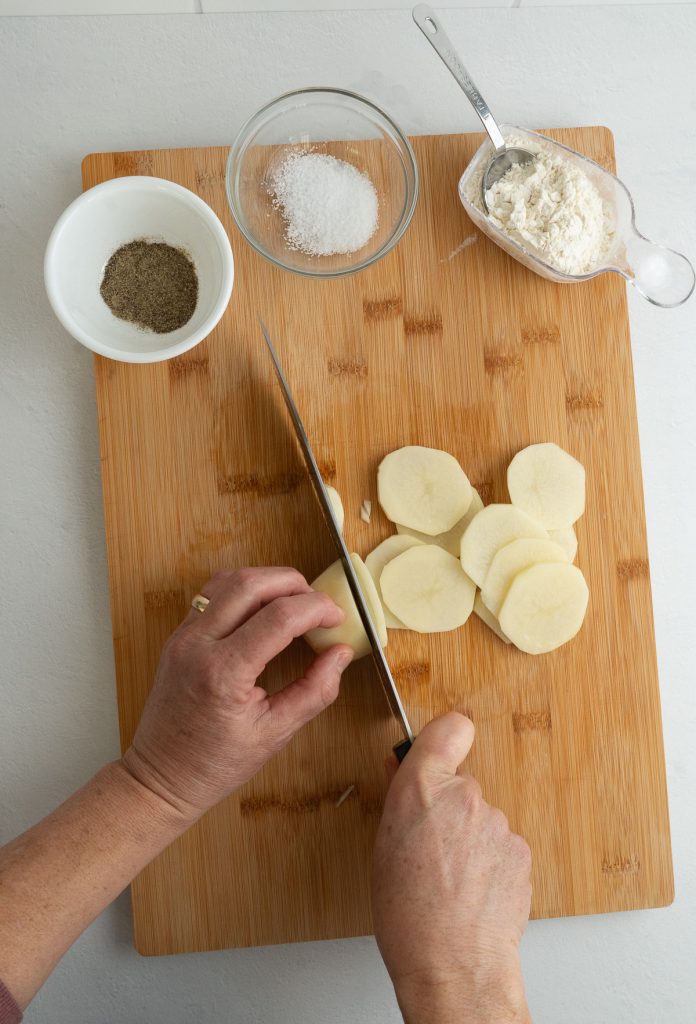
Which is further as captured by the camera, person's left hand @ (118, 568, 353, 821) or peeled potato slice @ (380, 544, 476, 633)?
peeled potato slice @ (380, 544, 476, 633)

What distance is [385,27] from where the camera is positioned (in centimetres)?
129

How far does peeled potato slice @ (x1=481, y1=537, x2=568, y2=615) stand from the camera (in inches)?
45.5

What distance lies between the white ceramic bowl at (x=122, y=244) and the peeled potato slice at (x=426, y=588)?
427 millimetres

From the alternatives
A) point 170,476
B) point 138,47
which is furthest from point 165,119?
point 170,476

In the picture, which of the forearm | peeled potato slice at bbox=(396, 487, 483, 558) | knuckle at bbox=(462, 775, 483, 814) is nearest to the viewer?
the forearm

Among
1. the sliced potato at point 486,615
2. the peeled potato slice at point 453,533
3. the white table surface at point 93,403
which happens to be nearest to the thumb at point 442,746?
the sliced potato at point 486,615

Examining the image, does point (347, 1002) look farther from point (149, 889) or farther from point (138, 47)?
point (138, 47)

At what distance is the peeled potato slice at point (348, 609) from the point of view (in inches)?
43.9

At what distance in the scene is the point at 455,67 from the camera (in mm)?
1168

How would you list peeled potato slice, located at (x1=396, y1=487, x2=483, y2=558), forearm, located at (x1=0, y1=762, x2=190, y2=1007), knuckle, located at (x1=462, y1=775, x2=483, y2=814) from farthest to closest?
peeled potato slice, located at (x1=396, y1=487, x2=483, y2=558) < knuckle, located at (x1=462, y1=775, x2=483, y2=814) < forearm, located at (x1=0, y1=762, x2=190, y2=1007)

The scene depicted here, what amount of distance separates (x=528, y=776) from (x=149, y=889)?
0.58 metres

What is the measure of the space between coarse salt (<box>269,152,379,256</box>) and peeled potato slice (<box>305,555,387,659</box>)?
47 cm

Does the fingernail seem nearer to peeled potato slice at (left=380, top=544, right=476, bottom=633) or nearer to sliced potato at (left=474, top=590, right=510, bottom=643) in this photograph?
peeled potato slice at (left=380, top=544, right=476, bottom=633)

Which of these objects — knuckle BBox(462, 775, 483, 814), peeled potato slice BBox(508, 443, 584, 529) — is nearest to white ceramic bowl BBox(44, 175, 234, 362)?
peeled potato slice BBox(508, 443, 584, 529)
